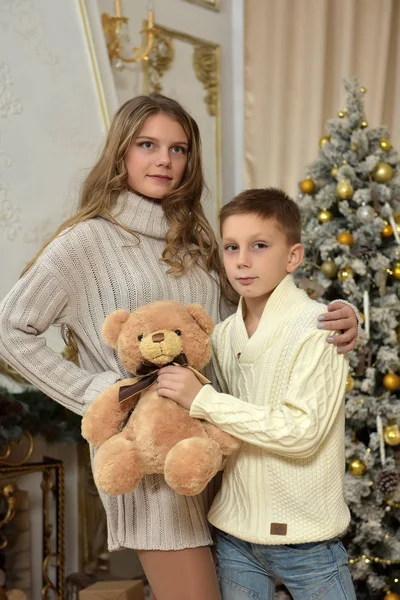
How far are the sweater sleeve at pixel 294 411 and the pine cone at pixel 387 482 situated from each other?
50.8 inches

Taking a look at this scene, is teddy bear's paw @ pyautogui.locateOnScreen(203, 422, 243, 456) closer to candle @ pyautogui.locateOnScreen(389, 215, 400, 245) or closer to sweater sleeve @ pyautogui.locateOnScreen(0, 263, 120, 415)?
sweater sleeve @ pyautogui.locateOnScreen(0, 263, 120, 415)

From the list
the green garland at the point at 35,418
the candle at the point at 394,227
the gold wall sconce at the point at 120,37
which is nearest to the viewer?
the green garland at the point at 35,418

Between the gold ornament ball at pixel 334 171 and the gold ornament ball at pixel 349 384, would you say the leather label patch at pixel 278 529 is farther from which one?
the gold ornament ball at pixel 334 171

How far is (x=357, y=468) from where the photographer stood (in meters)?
2.62

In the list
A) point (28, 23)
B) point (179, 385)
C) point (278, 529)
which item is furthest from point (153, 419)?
point (28, 23)

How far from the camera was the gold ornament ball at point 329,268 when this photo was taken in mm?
2699

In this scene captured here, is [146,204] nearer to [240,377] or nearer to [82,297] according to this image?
[82,297]

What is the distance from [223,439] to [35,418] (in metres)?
1.44

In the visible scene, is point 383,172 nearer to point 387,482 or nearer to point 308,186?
point 308,186

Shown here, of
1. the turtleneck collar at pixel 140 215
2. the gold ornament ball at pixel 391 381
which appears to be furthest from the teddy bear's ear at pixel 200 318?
the gold ornament ball at pixel 391 381

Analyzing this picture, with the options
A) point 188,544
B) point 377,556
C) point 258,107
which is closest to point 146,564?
point 188,544

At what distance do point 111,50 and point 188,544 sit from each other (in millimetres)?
2440

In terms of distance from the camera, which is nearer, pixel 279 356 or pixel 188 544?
pixel 279 356

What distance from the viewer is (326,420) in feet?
4.59
